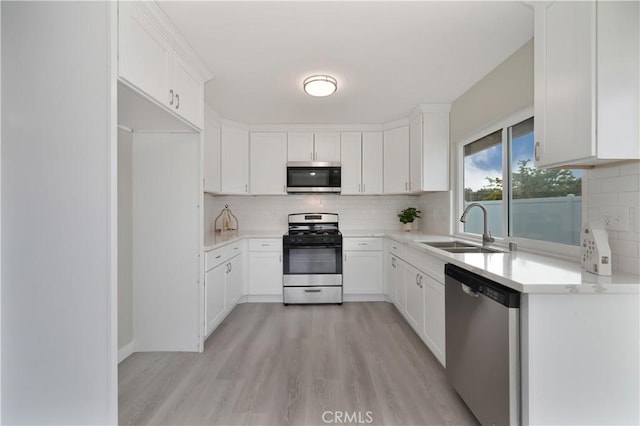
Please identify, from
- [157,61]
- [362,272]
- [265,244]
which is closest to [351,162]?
[362,272]

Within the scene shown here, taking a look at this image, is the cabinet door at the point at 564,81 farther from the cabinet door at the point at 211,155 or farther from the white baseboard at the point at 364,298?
the cabinet door at the point at 211,155

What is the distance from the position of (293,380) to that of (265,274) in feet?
5.80

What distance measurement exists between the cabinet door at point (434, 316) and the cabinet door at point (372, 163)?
1785mm

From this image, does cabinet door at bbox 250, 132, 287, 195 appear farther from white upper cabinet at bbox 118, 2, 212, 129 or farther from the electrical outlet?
the electrical outlet

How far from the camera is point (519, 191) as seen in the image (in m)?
2.26

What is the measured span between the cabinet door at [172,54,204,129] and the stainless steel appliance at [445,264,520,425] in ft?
7.11

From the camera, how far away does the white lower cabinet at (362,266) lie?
3689 millimetres

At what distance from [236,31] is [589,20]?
187cm

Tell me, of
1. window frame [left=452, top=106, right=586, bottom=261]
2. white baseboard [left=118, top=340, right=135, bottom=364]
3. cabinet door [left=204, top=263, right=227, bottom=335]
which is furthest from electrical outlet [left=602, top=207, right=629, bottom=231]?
white baseboard [left=118, top=340, right=135, bottom=364]

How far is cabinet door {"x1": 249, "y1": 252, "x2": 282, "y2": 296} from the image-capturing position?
3650 mm

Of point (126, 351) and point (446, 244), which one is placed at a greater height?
point (446, 244)

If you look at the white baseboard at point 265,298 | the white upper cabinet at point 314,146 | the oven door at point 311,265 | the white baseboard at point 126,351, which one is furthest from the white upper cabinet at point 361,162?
the white baseboard at point 126,351

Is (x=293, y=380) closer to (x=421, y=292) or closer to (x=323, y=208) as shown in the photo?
(x=421, y=292)

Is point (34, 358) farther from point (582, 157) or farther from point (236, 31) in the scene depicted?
point (582, 157)
